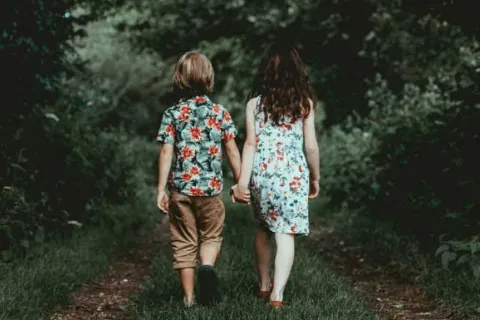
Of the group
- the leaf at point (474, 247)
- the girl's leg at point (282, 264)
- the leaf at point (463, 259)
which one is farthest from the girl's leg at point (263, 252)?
the leaf at point (474, 247)

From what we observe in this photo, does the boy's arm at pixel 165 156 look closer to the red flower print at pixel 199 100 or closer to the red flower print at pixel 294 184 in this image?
the red flower print at pixel 199 100

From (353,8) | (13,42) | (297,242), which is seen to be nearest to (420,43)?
(353,8)

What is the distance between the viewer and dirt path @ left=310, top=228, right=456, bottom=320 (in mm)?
5188

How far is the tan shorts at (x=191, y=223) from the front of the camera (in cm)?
484

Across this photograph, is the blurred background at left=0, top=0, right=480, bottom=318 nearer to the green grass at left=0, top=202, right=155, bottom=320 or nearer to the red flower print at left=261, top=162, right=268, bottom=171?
the green grass at left=0, top=202, right=155, bottom=320

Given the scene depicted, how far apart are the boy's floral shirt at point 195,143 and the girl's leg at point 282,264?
1.96 feet

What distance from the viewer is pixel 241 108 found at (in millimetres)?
19656

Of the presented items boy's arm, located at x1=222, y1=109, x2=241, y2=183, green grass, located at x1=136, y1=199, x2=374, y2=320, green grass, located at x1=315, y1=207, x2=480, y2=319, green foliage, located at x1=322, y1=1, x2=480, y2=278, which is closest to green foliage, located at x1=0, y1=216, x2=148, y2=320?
green grass, located at x1=136, y1=199, x2=374, y2=320

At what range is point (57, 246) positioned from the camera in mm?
6785

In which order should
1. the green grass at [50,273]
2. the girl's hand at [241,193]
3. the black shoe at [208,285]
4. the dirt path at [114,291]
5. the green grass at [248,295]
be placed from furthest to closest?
the dirt path at [114,291] → the green grass at [50,273] → the girl's hand at [241,193] → the black shoe at [208,285] → the green grass at [248,295]

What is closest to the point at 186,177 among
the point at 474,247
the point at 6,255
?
the point at 6,255

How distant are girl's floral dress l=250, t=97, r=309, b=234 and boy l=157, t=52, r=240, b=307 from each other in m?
0.21

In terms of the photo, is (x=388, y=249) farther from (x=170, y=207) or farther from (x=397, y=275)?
(x=170, y=207)

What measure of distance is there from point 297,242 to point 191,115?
13.2 ft
